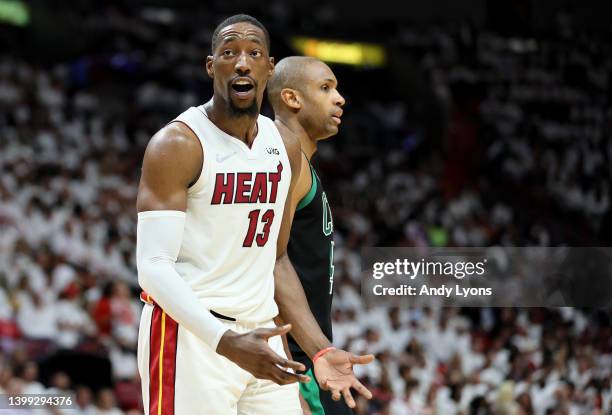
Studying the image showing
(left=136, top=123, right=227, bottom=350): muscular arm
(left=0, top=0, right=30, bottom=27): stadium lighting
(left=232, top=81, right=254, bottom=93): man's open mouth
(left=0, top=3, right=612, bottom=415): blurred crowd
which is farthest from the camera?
(left=0, top=0, right=30, bottom=27): stadium lighting

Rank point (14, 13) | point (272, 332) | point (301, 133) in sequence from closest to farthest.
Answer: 1. point (272, 332)
2. point (301, 133)
3. point (14, 13)

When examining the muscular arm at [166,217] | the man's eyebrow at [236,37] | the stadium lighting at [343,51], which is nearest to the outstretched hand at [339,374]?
the muscular arm at [166,217]

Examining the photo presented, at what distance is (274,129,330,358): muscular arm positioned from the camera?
3.65m

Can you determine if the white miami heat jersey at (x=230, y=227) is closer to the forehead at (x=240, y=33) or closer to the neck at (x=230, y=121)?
the neck at (x=230, y=121)

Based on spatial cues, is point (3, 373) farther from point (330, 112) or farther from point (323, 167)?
point (323, 167)

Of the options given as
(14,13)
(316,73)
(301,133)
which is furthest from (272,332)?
(14,13)

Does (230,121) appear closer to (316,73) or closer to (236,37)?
(236,37)

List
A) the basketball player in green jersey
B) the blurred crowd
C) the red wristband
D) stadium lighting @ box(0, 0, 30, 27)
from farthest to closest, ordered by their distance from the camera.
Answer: stadium lighting @ box(0, 0, 30, 27) → the blurred crowd → the basketball player in green jersey → the red wristband

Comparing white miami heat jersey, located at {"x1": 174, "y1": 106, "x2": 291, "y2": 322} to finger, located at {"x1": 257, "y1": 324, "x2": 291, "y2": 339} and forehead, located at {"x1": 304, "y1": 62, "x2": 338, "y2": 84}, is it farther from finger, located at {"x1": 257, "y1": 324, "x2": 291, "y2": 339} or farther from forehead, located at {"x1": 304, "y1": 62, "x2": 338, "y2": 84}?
forehead, located at {"x1": 304, "y1": 62, "x2": 338, "y2": 84}

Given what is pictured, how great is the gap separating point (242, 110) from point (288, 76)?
4.52 ft

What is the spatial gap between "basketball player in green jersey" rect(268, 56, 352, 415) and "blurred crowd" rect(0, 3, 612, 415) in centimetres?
360

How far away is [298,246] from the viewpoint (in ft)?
14.5

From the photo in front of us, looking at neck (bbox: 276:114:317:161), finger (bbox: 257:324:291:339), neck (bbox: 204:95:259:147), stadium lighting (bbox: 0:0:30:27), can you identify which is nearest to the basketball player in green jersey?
neck (bbox: 276:114:317:161)

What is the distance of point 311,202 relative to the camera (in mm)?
4410
